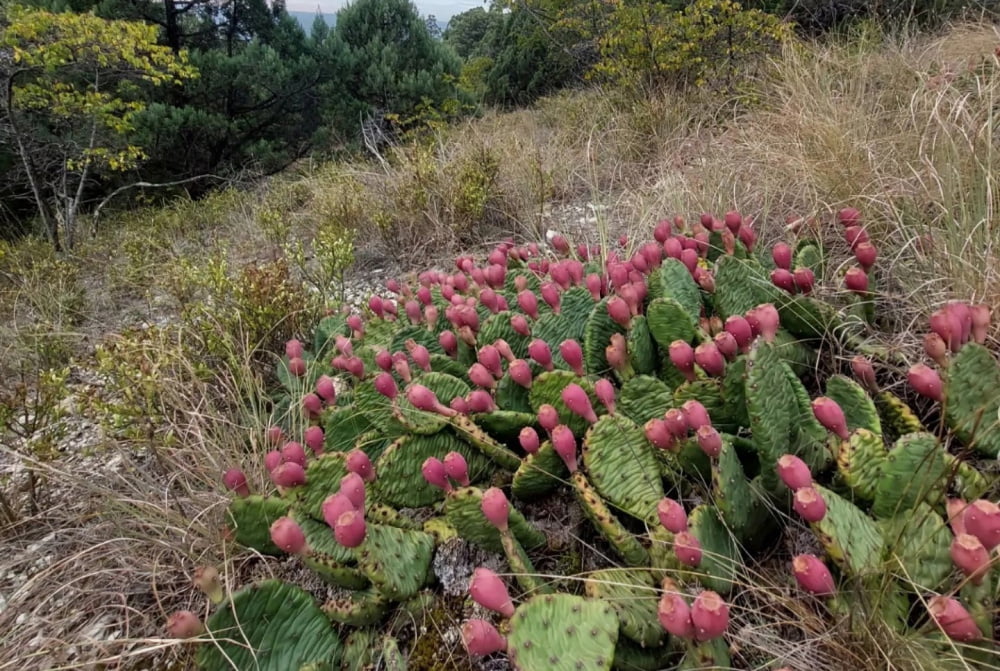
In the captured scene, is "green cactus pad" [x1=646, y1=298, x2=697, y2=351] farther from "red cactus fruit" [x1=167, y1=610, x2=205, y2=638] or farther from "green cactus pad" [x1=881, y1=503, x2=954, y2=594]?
"red cactus fruit" [x1=167, y1=610, x2=205, y2=638]

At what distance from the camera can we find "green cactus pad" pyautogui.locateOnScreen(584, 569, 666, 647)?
34.9 inches

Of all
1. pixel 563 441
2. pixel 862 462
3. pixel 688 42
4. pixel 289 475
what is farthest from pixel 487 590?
pixel 688 42

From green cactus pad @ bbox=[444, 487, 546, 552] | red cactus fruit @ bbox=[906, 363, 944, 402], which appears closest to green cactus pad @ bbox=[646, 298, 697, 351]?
red cactus fruit @ bbox=[906, 363, 944, 402]

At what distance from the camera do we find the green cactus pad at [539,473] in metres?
1.18

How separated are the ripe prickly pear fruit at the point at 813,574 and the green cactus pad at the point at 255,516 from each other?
946mm

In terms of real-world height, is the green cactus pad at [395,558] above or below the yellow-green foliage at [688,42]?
below

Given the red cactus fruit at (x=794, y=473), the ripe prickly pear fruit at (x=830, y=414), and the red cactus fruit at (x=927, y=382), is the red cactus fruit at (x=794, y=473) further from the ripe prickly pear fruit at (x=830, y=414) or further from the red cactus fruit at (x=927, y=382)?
the red cactus fruit at (x=927, y=382)

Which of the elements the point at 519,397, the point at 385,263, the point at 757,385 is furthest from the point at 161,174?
the point at 757,385

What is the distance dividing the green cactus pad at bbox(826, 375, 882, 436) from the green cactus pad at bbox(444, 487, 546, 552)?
646mm

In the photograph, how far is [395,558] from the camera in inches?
42.8

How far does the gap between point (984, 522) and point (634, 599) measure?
1.54 feet

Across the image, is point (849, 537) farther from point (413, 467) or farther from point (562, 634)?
point (413, 467)

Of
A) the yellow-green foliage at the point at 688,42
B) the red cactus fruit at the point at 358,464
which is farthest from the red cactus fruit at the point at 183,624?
the yellow-green foliage at the point at 688,42

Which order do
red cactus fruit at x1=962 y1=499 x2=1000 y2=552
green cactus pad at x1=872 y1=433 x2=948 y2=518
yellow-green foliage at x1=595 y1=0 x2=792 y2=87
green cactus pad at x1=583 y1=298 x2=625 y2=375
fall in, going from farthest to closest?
yellow-green foliage at x1=595 y1=0 x2=792 y2=87, green cactus pad at x1=583 y1=298 x2=625 y2=375, green cactus pad at x1=872 y1=433 x2=948 y2=518, red cactus fruit at x1=962 y1=499 x2=1000 y2=552
